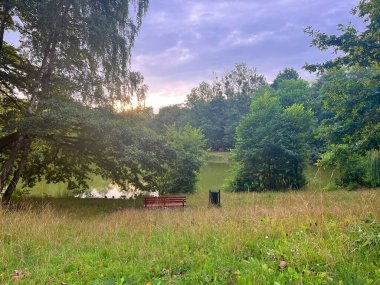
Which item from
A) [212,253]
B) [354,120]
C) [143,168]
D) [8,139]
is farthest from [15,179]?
[354,120]

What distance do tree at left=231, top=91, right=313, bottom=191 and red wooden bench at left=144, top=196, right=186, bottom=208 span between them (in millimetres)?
12217

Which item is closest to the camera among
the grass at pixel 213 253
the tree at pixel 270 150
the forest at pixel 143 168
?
the grass at pixel 213 253

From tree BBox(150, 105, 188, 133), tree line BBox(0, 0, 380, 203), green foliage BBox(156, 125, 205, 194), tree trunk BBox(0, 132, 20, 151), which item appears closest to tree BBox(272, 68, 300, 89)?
tree BBox(150, 105, 188, 133)

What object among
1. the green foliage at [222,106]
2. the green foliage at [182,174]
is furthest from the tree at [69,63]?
the green foliage at [222,106]

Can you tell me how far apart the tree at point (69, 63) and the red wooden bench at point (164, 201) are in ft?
14.4

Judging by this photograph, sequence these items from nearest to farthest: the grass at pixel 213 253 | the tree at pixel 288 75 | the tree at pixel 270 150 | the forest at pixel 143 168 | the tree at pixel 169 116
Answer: the grass at pixel 213 253, the forest at pixel 143 168, the tree at pixel 270 150, the tree at pixel 288 75, the tree at pixel 169 116

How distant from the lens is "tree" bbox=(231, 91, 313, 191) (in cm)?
2511

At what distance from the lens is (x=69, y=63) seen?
12.2m

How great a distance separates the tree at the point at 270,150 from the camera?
25.1 m

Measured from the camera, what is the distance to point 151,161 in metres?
12.2

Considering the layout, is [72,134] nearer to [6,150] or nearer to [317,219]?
Answer: [6,150]

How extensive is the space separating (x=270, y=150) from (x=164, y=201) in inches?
585

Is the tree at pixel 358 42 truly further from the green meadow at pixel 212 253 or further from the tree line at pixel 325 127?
the green meadow at pixel 212 253

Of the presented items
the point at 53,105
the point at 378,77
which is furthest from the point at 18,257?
the point at 378,77
